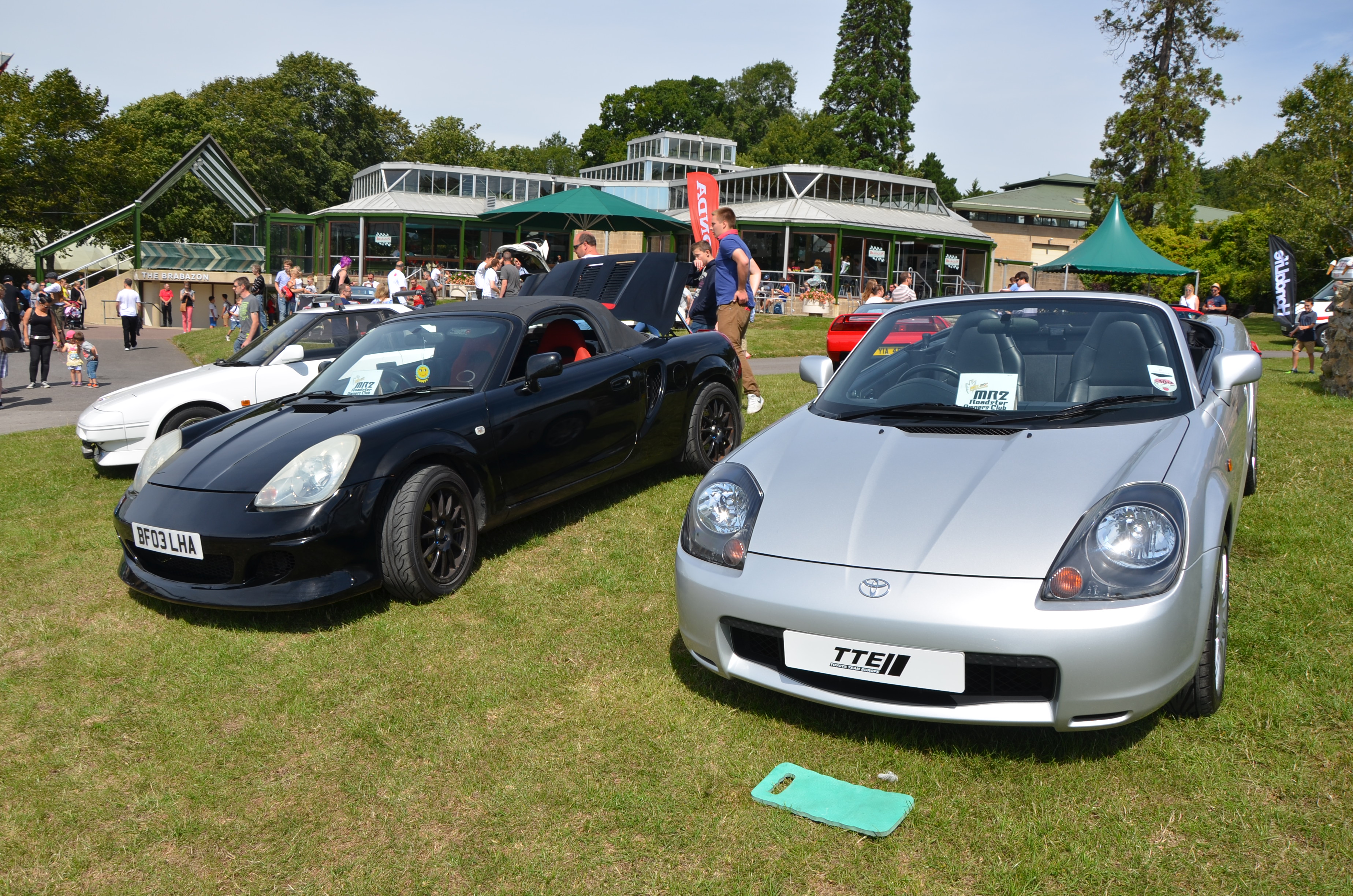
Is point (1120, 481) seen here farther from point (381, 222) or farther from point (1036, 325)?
point (381, 222)

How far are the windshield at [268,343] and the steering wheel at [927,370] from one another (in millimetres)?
6407

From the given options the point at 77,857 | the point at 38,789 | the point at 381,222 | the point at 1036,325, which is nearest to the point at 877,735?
the point at 1036,325

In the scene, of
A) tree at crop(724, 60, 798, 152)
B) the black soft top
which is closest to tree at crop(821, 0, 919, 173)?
tree at crop(724, 60, 798, 152)

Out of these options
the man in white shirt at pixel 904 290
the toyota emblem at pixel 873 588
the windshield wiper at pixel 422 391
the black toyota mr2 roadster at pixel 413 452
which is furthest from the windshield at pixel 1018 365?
the man in white shirt at pixel 904 290

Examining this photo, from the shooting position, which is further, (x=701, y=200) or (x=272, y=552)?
Answer: (x=701, y=200)

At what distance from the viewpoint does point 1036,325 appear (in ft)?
13.8

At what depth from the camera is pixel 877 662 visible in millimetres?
2854

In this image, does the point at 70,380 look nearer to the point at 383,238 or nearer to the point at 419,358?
the point at 419,358

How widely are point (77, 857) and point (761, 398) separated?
7.63 m

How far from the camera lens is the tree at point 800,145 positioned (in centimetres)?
6316

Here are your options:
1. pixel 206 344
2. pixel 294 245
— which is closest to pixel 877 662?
pixel 206 344

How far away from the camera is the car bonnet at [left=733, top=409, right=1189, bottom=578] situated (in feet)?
9.47

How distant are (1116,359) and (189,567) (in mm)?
4254

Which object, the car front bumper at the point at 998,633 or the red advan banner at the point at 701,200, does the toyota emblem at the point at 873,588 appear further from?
the red advan banner at the point at 701,200
